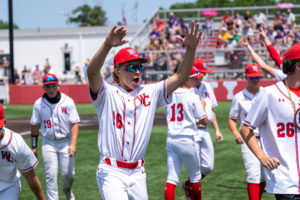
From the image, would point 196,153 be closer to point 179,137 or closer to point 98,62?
point 179,137

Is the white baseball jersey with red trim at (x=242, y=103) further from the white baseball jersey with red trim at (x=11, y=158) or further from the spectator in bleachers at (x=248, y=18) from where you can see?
the spectator in bleachers at (x=248, y=18)

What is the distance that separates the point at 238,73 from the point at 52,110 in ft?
58.8

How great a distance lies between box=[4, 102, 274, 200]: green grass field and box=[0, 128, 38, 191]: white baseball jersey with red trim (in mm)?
3491

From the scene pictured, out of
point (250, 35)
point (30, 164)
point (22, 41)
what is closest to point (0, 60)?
point (22, 41)

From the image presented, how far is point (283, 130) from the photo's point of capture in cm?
447

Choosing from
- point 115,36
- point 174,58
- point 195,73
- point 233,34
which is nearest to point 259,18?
point 233,34

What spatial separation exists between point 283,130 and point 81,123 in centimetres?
1474

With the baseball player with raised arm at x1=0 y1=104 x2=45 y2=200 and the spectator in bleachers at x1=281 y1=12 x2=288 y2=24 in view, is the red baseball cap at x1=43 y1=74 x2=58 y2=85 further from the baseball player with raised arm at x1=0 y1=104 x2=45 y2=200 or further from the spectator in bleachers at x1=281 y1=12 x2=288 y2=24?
the spectator in bleachers at x1=281 y1=12 x2=288 y2=24

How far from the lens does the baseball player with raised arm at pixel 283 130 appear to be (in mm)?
4414

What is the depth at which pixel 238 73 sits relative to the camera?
81.9ft

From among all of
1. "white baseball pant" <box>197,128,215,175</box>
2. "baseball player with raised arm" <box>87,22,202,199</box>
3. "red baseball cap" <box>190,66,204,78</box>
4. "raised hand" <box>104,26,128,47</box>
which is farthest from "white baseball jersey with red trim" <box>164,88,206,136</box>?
"raised hand" <box>104,26,128,47</box>

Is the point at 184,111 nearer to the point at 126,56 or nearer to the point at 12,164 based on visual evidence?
the point at 126,56

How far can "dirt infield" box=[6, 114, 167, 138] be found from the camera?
56.6 ft

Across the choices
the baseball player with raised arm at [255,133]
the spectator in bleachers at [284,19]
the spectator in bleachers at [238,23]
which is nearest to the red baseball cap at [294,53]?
the baseball player with raised arm at [255,133]
